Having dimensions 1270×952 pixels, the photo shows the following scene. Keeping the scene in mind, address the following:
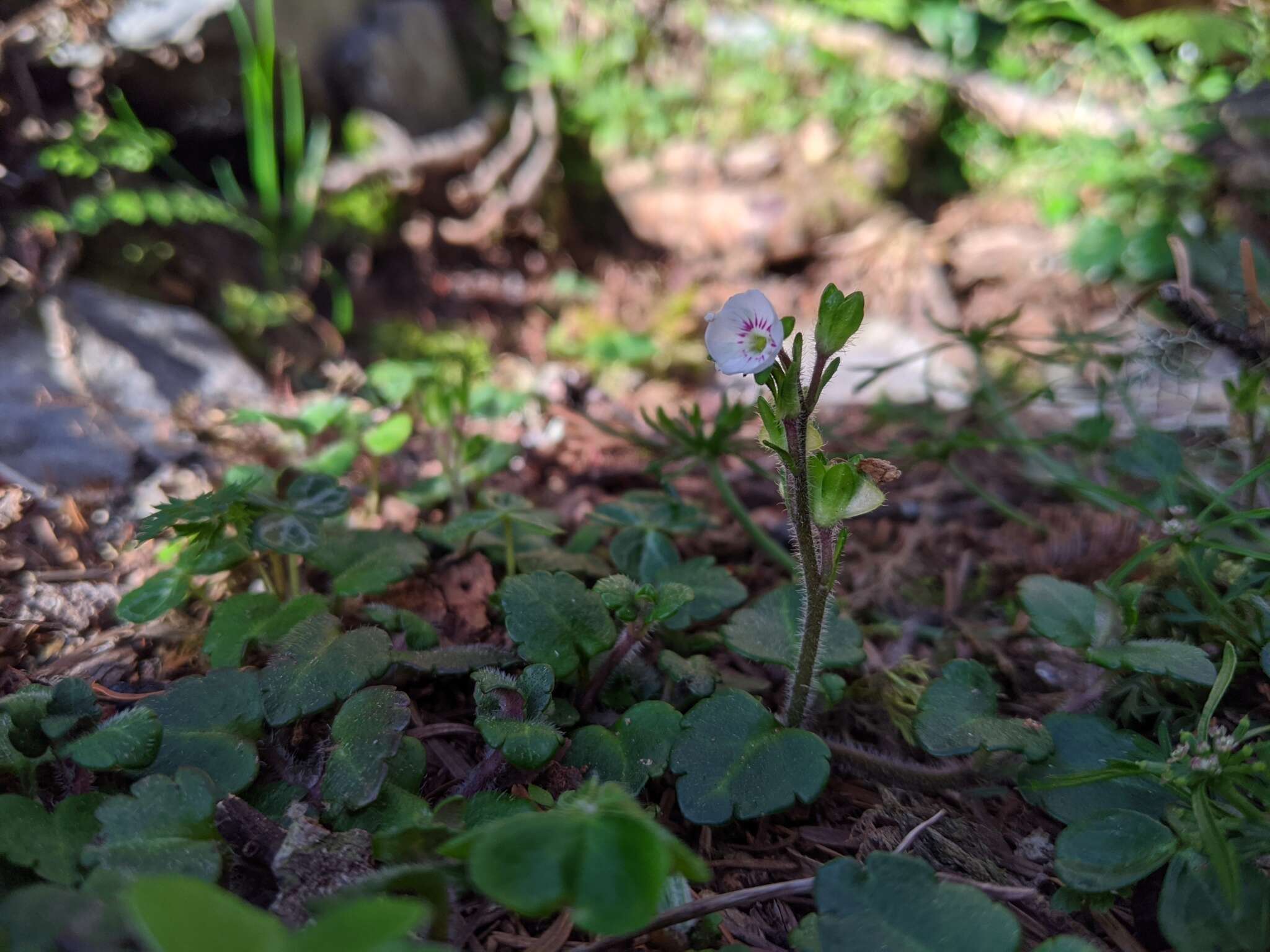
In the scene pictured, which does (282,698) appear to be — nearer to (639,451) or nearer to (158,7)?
(639,451)

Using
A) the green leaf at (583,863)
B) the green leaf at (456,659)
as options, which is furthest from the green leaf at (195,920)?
the green leaf at (456,659)

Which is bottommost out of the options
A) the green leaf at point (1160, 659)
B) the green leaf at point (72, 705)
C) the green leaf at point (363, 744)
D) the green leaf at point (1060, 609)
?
the green leaf at point (1060, 609)

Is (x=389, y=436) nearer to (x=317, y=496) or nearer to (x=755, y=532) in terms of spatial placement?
(x=317, y=496)

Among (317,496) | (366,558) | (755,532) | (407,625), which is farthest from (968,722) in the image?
(317,496)

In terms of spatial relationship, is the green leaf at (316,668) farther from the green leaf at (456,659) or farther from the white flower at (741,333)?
the white flower at (741,333)

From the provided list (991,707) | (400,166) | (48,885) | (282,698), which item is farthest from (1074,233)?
(48,885)

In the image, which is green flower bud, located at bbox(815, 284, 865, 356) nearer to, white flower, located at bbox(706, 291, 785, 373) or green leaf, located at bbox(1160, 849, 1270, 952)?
white flower, located at bbox(706, 291, 785, 373)
